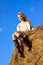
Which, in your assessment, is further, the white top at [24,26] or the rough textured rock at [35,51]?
the white top at [24,26]

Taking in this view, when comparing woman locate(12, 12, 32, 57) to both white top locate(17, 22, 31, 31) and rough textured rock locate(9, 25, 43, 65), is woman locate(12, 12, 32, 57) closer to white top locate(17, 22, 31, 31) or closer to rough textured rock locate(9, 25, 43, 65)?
white top locate(17, 22, 31, 31)

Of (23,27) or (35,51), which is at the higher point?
(23,27)

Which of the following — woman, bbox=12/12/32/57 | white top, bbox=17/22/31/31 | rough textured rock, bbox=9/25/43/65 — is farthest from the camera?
white top, bbox=17/22/31/31

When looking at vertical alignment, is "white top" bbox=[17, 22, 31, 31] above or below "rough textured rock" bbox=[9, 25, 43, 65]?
above

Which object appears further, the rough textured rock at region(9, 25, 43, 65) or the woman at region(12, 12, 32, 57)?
the woman at region(12, 12, 32, 57)

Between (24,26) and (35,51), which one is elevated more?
(24,26)

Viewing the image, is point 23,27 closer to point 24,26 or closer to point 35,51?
point 24,26

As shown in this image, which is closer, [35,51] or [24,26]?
[35,51]

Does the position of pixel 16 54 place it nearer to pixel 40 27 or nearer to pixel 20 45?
pixel 20 45

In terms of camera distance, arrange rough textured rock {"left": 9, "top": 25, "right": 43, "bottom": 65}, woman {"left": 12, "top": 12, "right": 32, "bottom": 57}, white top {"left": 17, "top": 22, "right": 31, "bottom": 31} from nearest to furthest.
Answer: rough textured rock {"left": 9, "top": 25, "right": 43, "bottom": 65}, woman {"left": 12, "top": 12, "right": 32, "bottom": 57}, white top {"left": 17, "top": 22, "right": 31, "bottom": 31}

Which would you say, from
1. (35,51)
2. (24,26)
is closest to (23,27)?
(24,26)

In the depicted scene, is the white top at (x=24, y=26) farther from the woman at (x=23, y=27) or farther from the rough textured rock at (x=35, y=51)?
the rough textured rock at (x=35, y=51)

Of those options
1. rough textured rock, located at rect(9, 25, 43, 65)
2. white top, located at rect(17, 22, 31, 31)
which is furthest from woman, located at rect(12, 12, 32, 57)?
rough textured rock, located at rect(9, 25, 43, 65)

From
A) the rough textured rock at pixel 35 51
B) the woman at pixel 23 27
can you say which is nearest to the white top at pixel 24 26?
the woman at pixel 23 27
